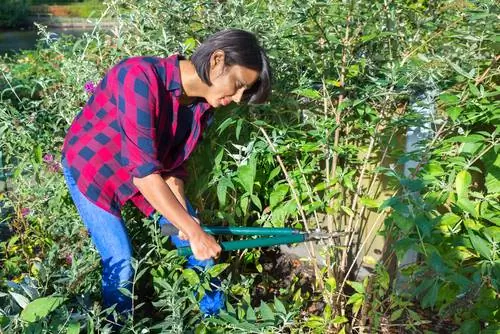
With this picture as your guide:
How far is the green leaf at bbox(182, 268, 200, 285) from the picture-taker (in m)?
2.14

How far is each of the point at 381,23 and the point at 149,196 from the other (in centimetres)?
110

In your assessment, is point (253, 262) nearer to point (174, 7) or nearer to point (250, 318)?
point (250, 318)

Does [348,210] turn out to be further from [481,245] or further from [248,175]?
[481,245]

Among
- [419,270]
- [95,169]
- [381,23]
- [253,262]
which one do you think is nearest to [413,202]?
[419,270]

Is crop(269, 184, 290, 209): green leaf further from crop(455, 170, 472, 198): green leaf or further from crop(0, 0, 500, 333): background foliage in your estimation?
crop(455, 170, 472, 198): green leaf

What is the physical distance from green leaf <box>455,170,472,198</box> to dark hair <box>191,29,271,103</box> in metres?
0.71

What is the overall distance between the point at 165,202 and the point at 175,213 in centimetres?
5

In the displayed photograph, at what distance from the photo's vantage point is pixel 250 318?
1.88 m

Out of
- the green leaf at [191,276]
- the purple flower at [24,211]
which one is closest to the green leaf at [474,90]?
the green leaf at [191,276]

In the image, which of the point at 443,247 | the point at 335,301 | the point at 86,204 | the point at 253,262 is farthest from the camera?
the point at 253,262

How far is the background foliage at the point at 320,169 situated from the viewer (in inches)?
75.7

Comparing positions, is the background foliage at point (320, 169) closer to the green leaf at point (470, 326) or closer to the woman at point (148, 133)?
the green leaf at point (470, 326)

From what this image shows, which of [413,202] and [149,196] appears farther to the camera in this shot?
[149,196]

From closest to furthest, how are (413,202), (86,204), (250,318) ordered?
(413,202) → (250,318) → (86,204)
